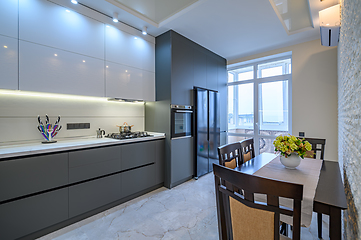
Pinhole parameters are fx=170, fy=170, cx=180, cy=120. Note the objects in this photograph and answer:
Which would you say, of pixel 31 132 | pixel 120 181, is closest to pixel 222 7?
pixel 120 181

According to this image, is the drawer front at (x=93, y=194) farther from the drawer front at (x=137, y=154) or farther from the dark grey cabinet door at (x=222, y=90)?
the dark grey cabinet door at (x=222, y=90)

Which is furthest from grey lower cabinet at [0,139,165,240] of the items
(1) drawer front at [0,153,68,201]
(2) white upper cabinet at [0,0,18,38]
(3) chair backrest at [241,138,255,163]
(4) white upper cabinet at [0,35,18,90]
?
(3) chair backrest at [241,138,255,163]

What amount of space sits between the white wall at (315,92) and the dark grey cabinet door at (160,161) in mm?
2806

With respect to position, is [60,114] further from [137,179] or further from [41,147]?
[137,179]

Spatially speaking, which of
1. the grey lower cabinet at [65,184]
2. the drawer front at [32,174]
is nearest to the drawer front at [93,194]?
the grey lower cabinet at [65,184]

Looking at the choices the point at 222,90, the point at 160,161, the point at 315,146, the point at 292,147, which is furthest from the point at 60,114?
the point at 315,146

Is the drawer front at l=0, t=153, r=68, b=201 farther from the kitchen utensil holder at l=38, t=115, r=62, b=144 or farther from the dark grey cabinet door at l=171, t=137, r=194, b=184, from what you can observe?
the dark grey cabinet door at l=171, t=137, r=194, b=184

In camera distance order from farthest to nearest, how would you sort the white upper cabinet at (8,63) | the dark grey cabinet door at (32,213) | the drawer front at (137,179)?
the drawer front at (137,179) → the white upper cabinet at (8,63) → the dark grey cabinet door at (32,213)

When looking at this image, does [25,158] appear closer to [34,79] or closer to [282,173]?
[34,79]

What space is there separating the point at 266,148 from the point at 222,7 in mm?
3166

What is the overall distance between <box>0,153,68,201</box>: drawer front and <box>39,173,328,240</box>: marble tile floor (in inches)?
21.9

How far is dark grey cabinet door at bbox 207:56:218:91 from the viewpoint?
154 inches

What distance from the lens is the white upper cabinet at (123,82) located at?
2.64 m

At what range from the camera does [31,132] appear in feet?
7.23
